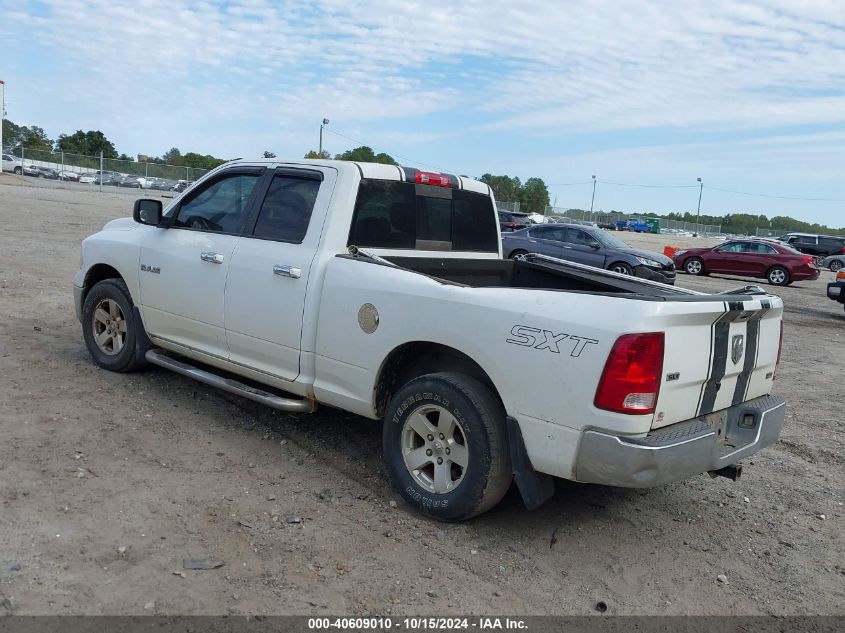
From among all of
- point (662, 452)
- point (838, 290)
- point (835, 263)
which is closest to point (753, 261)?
point (838, 290)

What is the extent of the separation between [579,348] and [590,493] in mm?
1574

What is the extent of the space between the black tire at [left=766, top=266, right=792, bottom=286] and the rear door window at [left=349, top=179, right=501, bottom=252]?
2143cm

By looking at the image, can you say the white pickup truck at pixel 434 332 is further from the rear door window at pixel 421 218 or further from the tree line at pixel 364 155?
the tree line at pixel 364 155

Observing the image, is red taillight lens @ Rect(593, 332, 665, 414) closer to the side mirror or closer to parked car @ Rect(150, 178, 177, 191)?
the side mirror

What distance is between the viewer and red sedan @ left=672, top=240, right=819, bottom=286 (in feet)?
79.7

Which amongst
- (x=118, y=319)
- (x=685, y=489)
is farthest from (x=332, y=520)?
(x=118, y=319)

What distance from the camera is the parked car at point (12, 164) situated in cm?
4828

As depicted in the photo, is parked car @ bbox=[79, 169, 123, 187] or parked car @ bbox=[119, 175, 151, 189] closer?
parked car @ bbox=[79, 169, 123, 187]

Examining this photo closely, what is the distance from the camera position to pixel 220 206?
5.61 m

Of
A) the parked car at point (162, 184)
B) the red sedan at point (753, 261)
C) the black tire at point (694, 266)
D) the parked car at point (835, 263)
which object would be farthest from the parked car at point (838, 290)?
the parked car at point (162, 184)

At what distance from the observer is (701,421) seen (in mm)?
3881

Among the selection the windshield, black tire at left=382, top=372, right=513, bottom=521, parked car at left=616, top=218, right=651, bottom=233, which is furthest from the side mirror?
parked car at left=616, top=218, right=651, bottom=233

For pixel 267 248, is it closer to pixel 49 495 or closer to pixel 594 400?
pixel 49 495

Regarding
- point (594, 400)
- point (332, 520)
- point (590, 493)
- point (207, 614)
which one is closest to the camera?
point (207, 614)
